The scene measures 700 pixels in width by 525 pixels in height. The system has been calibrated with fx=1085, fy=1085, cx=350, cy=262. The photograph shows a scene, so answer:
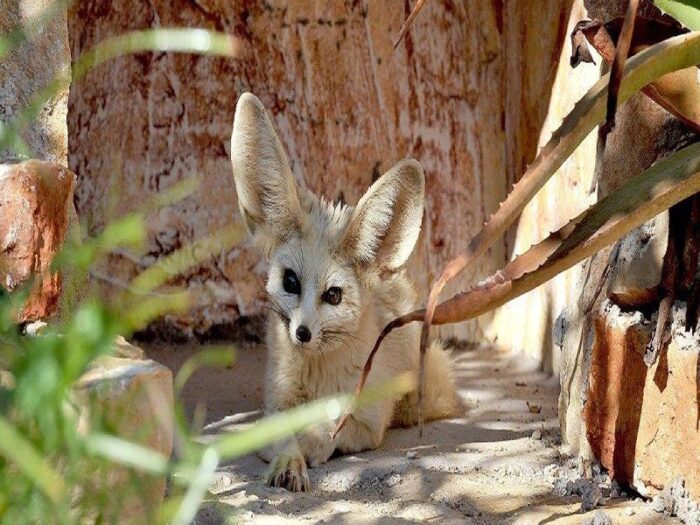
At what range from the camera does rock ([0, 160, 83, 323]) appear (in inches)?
116

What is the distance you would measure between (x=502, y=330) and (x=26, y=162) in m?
3.69

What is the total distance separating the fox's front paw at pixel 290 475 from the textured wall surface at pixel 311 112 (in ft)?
7.80

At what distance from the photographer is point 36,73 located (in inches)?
151

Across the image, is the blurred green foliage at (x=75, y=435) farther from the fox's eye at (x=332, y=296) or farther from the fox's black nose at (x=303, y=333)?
the fox's eye at (x=332, y=296)

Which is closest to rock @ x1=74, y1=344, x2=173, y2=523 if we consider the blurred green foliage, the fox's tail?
the blurred green foliage

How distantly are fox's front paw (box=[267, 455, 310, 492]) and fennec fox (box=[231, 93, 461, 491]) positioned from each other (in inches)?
8.2

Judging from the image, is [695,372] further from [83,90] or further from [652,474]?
[83,90]

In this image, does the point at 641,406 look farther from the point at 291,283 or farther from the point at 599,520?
the point at 291,283

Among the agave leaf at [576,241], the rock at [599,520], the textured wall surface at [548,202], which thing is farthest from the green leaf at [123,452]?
the textured wall surface at [548,202]

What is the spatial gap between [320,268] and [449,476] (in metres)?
0.93

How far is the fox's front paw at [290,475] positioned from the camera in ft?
12.1

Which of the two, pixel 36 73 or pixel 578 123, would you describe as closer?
pixel 578 123

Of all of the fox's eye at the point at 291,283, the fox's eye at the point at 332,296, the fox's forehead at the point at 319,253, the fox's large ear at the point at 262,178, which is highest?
the fox's large ear at the point at 262,178

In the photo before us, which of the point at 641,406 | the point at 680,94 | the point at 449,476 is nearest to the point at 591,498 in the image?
the point at 641,406
